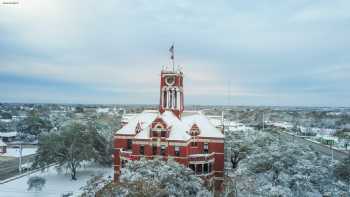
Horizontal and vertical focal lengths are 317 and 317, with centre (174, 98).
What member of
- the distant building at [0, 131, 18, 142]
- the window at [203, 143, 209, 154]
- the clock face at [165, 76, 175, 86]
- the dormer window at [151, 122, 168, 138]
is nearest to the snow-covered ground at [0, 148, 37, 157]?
the distant building at [0, 131, 18, 142]

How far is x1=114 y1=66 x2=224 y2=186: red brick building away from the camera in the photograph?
41.6 meters

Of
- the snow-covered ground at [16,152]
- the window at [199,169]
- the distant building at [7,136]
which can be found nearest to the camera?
the window at [199,169]

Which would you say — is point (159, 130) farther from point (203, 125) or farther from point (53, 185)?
point (53, 185)

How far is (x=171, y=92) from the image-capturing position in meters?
A: 49.2

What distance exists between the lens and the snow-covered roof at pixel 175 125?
42250 mm

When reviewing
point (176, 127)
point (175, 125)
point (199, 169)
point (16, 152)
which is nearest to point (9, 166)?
point (16, 152)

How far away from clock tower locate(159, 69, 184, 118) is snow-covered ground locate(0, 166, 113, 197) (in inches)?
616

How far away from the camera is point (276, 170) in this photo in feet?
112

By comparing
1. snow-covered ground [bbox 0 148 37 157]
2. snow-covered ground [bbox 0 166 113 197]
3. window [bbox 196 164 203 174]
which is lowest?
snow-covered ground [bbox 0 148 37 157]

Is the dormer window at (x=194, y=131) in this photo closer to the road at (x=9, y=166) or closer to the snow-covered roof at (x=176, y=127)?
the snow-covered roof at (x=176, y=127)

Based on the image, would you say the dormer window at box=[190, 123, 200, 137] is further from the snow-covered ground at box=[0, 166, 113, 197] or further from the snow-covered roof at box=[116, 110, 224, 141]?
the snow-covered ground at box=[0, 166, 113, 197]

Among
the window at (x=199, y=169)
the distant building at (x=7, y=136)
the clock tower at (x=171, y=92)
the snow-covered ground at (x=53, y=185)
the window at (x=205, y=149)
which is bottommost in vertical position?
the snow-covered ground at (x=53, y=185)

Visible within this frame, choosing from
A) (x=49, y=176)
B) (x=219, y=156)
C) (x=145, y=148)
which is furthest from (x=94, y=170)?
(x=219, y=156)

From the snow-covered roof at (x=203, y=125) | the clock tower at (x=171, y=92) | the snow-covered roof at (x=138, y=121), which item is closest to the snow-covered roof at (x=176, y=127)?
the snow-covered roof at (x=203, y=125)
